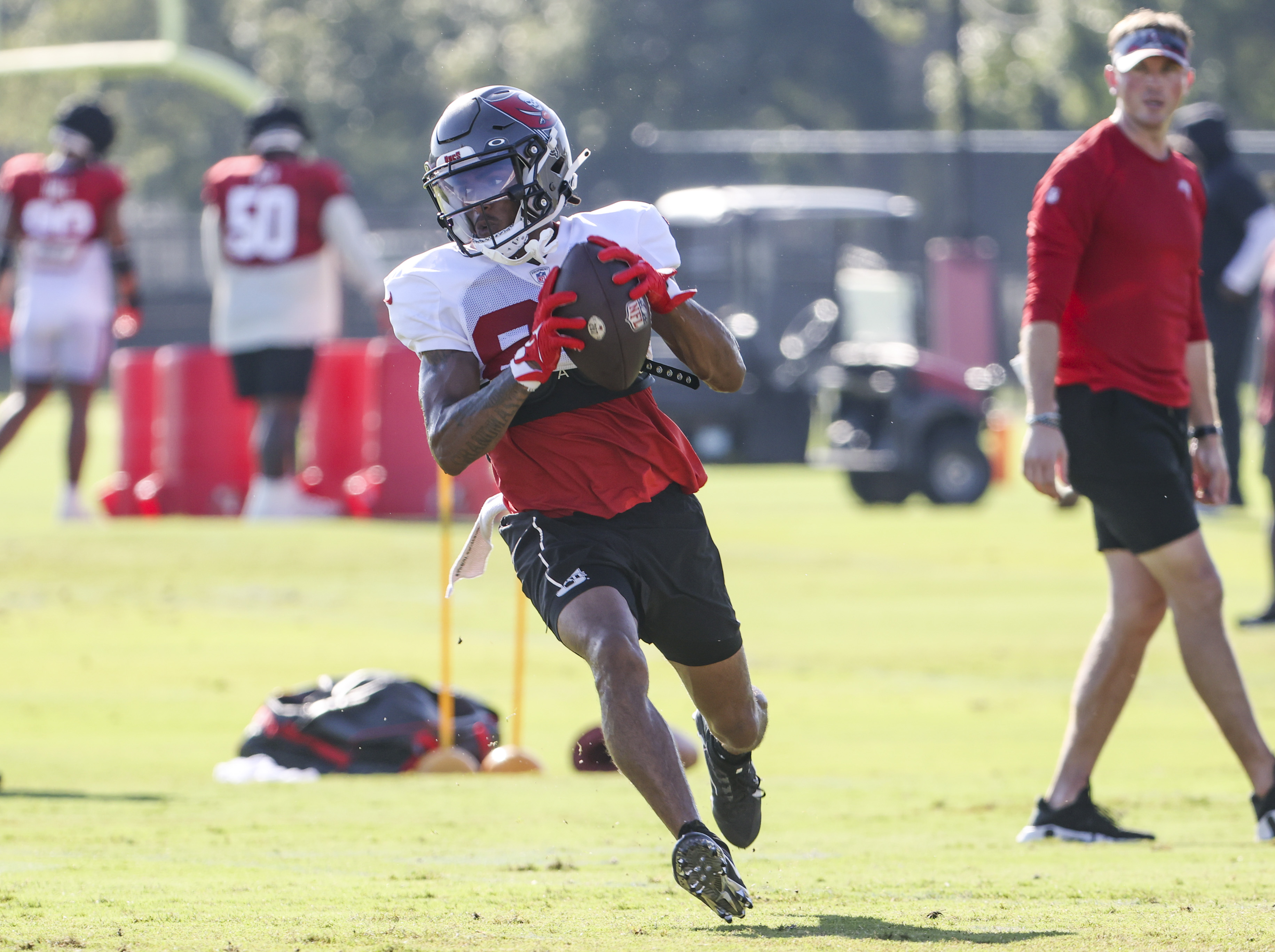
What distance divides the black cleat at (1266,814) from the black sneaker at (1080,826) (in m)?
0.29

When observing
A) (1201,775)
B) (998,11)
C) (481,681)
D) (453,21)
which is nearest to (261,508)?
(481,681)

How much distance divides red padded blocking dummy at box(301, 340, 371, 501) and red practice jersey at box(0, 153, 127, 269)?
7.27 ft

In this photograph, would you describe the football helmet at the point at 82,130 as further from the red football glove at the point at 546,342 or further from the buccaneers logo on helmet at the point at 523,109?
the red football glove at the point at 546,342

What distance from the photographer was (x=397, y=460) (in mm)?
14180

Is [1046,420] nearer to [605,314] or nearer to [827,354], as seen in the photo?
[605,314]

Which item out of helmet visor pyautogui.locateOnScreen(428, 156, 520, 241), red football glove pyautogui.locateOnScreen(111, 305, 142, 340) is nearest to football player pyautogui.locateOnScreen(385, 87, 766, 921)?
helmet visor pyautogui.locateOnScreen(428, 156, 520, 241)

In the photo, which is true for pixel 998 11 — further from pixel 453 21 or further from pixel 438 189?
pixel 438 189

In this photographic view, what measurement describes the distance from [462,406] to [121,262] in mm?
9221

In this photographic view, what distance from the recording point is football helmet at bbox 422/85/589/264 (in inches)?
189

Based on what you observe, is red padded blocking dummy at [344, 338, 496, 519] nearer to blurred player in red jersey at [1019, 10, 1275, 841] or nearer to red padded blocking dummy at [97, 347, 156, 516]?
red padded blocking dummy at [97, 347, 156, 516]

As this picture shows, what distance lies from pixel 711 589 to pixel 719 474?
18.7 metres

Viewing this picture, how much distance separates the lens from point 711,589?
4.88 m

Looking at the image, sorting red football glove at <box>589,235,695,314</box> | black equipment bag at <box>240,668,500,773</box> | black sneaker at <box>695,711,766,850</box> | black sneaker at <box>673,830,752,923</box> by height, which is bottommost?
black equipment bag at <box>240,668,500,773</box>

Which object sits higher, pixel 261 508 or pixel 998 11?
pixel 998 11
